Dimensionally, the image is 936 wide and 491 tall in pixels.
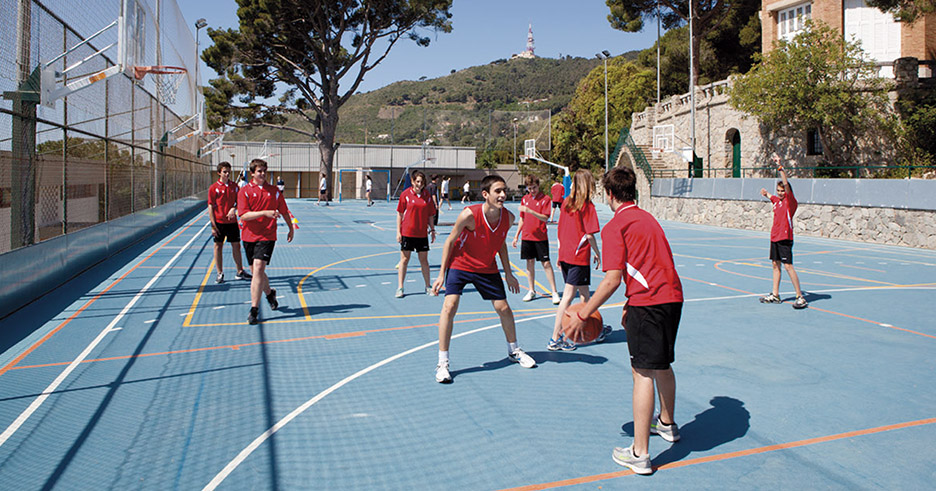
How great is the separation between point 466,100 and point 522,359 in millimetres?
146328

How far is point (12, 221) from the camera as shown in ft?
29.4

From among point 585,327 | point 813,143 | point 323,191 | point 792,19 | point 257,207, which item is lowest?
point 585,327

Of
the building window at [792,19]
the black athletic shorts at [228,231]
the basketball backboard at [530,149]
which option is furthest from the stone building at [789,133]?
the black athletic shorts at [228,231]

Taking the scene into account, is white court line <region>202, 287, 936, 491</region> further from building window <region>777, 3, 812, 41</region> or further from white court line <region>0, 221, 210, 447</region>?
building window <region>777, 3, 812, 41</region>

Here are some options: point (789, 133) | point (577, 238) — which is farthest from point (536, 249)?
point (789, 133)

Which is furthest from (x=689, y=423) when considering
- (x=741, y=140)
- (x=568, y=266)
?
(x=741, y=140)

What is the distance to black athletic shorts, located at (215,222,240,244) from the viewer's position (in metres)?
11.1

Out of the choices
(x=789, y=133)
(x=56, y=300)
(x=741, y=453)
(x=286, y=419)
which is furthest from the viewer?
(x=789, y=133)

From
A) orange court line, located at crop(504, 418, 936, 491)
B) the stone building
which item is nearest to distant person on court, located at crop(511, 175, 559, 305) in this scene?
orange court line, located at crop(504, 418, 936, 491)

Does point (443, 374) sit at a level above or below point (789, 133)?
below

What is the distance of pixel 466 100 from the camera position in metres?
149

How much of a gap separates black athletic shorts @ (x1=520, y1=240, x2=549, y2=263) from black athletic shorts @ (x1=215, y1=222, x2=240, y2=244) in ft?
16.4

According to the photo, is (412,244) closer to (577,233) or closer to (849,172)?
(577,233)

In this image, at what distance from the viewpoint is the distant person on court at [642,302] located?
405cm
